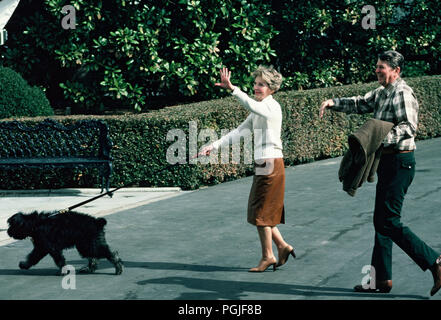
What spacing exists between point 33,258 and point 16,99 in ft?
23.3

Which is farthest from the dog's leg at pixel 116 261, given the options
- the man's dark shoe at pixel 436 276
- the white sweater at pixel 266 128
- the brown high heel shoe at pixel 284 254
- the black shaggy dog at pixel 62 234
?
the man's dark shoe at pixel 436 276

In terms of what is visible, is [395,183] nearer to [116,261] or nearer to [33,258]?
[116,261]

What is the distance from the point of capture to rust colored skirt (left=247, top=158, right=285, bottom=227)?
6715mm

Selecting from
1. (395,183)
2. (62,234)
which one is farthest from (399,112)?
(62,234)

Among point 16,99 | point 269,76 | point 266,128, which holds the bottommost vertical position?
→ point 266,128

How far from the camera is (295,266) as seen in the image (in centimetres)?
710

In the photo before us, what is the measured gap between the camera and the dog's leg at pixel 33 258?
6906 mm

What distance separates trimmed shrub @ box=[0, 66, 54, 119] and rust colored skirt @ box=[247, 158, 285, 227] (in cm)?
785

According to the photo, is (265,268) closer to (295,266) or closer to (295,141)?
(295,266)

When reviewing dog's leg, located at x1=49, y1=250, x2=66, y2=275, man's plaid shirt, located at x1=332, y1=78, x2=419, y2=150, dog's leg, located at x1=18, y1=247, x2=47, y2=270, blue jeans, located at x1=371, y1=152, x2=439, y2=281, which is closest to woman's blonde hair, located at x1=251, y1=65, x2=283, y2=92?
man's plaid shirt, located at x1=332, y1=78, x2=419, y2=150

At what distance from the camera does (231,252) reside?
25.3 feet

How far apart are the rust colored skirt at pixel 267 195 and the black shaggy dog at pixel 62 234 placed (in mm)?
1405

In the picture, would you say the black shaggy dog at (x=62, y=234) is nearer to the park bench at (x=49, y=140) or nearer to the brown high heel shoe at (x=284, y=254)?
the brown high heel shoe at (x=284, y=254)
